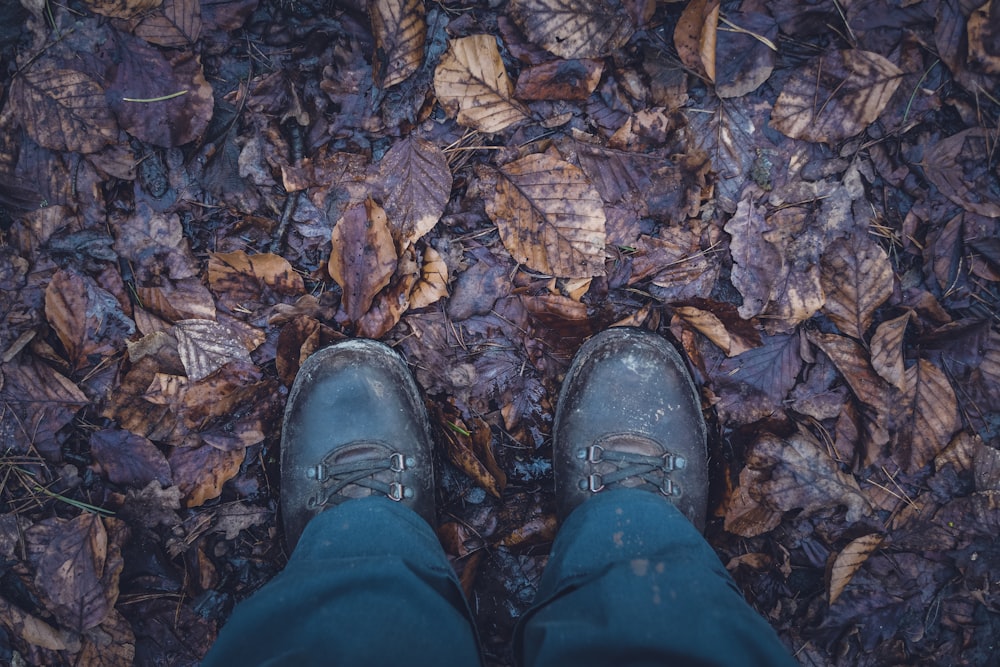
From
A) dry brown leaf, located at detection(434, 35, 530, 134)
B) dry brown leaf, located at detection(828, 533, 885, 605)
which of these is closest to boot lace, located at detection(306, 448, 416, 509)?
dry brown leaf, located at detection(434, 35, 530, 134)

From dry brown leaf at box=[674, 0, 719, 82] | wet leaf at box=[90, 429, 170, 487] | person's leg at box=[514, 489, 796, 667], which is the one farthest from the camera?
wet leaf at box=[90, 429, 170, 487]

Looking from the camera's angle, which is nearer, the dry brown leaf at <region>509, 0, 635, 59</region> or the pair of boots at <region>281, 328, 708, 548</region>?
the dry brown leaf at <region>509, 0, 635, 59</region>

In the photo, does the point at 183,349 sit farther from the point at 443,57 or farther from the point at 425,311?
the point at 443,57

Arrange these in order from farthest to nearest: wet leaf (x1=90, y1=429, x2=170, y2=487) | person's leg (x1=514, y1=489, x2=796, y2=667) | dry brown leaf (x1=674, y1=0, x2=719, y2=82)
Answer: wet leaf (x1=90, y1=429, x2=170, y2=487) → dry brown leaf (x1=674, y1=0, x2=719, y2=82) → person's leg (x1=514, y1=489, x2=796, y2=667)

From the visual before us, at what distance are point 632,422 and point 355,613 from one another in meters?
0.83

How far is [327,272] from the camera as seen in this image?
136 cm

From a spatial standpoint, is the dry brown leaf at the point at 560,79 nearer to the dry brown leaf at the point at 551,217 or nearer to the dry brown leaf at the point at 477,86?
the dry brown leaf at the point at 477,86

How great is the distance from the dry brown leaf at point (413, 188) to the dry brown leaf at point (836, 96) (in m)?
0.85

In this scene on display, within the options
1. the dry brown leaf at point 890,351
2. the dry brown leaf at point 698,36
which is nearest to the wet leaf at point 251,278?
the dry brown leaf at point 698,36

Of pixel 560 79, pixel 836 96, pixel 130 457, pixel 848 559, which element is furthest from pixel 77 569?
pixel 836 96

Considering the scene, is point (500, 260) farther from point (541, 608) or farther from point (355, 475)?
point (541, 608)

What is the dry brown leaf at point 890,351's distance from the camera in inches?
51.2

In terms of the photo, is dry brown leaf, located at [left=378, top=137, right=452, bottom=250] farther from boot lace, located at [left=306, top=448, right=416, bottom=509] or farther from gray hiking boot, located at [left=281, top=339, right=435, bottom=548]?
boot lace, located at [left=306, top=448, right=416, bottom=509]

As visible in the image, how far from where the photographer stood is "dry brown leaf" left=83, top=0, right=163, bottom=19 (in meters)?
1.27
